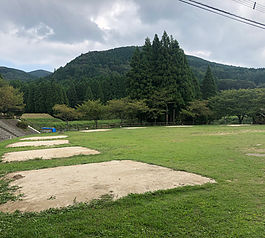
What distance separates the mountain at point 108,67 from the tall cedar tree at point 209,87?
34.9m

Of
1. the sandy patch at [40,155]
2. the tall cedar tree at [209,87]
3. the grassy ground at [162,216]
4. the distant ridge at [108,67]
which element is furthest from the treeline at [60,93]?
the grassy ground at [162,216]

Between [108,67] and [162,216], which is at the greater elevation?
[108,67]

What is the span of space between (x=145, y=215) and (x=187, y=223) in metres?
0.55

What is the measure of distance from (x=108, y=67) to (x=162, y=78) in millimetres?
84762

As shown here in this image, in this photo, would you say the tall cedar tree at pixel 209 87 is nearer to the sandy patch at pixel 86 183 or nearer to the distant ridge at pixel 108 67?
the distant ridge at pixel 108 67

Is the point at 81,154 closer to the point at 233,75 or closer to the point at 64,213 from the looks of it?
the point at 64,213

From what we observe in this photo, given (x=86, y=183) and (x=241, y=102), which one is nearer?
(x=86, y=183)

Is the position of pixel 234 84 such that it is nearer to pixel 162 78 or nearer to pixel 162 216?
pixel 162 78

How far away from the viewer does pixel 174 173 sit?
4930 millimetres

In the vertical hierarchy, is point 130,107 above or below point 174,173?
above

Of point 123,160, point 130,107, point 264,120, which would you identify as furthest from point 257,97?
point 123,160

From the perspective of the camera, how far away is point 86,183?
4191 mm

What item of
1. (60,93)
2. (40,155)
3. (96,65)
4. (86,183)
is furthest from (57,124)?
(96,65)

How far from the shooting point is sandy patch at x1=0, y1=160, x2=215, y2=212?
3332mm
